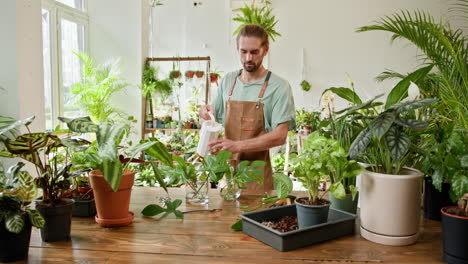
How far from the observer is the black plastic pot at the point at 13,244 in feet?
3.67

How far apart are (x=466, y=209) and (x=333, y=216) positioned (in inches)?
18.0

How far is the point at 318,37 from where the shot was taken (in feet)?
23.7

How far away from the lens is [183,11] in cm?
711

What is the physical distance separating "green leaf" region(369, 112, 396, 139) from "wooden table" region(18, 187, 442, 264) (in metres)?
0.39

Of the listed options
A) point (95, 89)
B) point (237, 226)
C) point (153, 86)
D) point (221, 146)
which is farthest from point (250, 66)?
point (153, 86)

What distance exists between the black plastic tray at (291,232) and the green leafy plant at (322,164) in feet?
0.35

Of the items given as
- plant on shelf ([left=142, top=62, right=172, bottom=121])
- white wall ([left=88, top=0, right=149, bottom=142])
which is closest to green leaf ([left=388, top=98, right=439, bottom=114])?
plant on shelf ([left=142, top=62, right=172, bottom=121])

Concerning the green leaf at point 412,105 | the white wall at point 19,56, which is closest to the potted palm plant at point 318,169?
the green leaf at point 412,105

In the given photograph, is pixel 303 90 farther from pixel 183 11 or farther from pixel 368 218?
pixel 368 218

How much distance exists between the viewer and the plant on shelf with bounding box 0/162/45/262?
109 centimetres

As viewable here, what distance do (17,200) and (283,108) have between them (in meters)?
1.76

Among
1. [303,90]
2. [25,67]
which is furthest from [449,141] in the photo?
[303,90]

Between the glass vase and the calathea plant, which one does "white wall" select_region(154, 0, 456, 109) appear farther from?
the calathea plant

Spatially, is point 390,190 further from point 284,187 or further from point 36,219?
point 36,219
